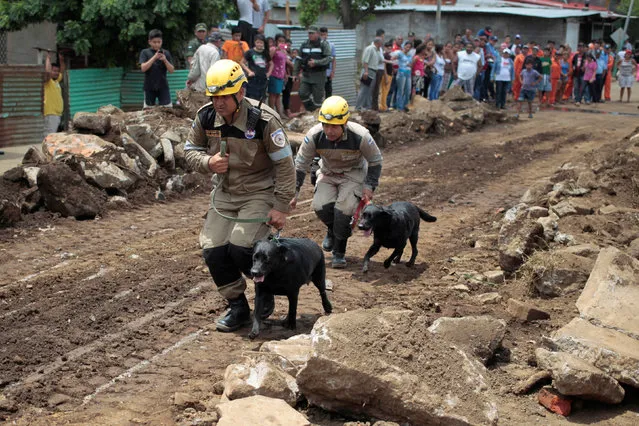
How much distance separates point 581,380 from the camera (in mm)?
5320

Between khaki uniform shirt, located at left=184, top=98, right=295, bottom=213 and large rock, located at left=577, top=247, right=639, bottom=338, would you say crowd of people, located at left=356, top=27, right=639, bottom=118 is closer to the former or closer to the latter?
large rock, located at left=577, top=247, right=639, bottom=338

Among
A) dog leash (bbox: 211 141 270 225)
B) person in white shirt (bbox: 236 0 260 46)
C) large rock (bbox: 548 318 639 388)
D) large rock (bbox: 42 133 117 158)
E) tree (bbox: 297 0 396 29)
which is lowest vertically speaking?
large rock (bbox: 548 318 639 388)

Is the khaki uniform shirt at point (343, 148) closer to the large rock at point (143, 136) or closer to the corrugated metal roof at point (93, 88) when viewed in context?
the large rock at point (143, 136)

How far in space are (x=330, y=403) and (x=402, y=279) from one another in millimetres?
3683

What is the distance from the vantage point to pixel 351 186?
9.02 meters

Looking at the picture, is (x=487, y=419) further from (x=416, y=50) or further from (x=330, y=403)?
(x=416, y=50)

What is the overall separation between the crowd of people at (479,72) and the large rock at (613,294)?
14378mm

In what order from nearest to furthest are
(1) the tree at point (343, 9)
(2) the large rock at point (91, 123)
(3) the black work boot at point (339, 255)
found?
1. (3) the black work boot at point (339, 255)
2. (2) the large rock at point (91, 123)
3. (1) the tree at point (343, 9)

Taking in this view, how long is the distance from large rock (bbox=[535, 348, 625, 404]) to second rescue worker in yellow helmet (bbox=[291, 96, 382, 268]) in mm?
3724

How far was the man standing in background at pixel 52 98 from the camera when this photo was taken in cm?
1562

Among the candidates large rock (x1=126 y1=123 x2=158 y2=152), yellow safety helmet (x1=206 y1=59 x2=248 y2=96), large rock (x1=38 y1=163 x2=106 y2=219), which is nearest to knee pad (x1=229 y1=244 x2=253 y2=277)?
yellow safety helmet (x1=206 y1=59 x2=248 y2=96)

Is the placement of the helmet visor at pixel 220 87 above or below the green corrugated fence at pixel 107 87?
above

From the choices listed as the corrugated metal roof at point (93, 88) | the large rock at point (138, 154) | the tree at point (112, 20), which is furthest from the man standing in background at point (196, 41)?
the large rock at point (138, 154)

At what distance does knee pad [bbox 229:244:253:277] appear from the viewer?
6.63m
